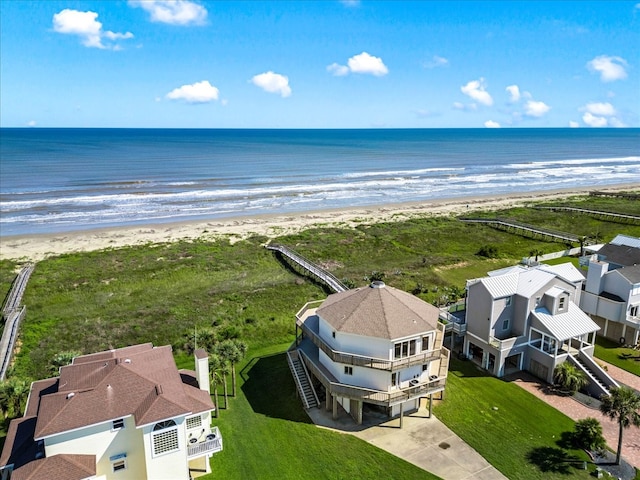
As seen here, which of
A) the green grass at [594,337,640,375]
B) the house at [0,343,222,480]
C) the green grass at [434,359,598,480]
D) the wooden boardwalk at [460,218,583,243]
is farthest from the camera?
the wooden boardwalk at [460,218,583,243]

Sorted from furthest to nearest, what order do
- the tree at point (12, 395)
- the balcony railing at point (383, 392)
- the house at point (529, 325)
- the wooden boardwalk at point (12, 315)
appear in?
the wooden boardwalk at point (12, 315)
the house at point (529, 325)
the balcony railing at point (383, 392)
the tree at point (12, 395)

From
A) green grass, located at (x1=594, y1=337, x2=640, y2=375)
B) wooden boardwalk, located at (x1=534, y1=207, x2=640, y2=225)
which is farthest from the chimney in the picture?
wooden boardwalk, located at (x1=534, y1=207, x2=640, y2=225)

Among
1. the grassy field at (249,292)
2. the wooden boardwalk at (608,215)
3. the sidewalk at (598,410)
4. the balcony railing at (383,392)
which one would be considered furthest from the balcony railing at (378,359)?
the wooden boardwalk at (608,215)

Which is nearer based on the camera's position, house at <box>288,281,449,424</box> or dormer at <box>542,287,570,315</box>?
house at <box>288,281,449,424</box>

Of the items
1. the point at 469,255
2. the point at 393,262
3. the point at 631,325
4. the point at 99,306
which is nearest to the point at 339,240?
the point at 393,262

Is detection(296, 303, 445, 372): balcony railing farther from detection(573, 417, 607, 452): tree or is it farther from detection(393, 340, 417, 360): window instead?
detection(573, 417, 607, 452): tree

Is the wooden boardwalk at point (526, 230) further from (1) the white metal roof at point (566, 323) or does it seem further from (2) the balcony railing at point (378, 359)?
(2) the balcony railing at point (378, 359)
